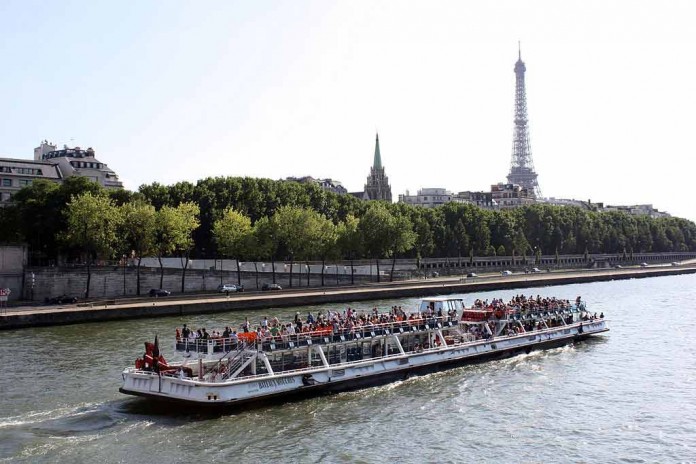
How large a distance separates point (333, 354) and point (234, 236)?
5481 centimetres

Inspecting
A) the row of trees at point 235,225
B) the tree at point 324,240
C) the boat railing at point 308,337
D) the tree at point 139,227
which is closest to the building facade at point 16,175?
the row of trees at point 235,225

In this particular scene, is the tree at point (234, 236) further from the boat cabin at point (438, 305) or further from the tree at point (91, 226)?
the boat cabin at point (438, 305)

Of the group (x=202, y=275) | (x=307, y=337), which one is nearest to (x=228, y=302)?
(x=202, y=275)

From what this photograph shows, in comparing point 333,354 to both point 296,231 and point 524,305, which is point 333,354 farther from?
point 296,231

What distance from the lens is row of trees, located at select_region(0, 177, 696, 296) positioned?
78062 mm

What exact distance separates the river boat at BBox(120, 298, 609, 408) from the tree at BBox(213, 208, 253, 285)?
148ft

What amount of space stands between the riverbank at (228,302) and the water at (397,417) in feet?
38.0

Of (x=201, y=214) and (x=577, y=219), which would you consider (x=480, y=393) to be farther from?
(x=577, y=219)

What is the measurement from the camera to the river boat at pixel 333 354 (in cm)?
3216

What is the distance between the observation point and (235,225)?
91625 mm

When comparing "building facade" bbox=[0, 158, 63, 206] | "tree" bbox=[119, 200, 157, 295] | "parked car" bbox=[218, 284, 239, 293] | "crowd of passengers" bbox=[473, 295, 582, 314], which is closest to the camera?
"crowd of passengers" bbox=[473, 295, 582, 314]

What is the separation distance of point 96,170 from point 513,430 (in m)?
107

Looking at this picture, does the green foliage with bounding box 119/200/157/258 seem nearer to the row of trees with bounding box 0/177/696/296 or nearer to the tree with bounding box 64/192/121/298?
the row of trees with bounding box 0/177/696/296

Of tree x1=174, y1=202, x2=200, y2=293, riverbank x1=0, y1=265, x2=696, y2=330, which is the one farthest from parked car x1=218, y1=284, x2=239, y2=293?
tree x1=174, y1=202, x2=200, y2=293
